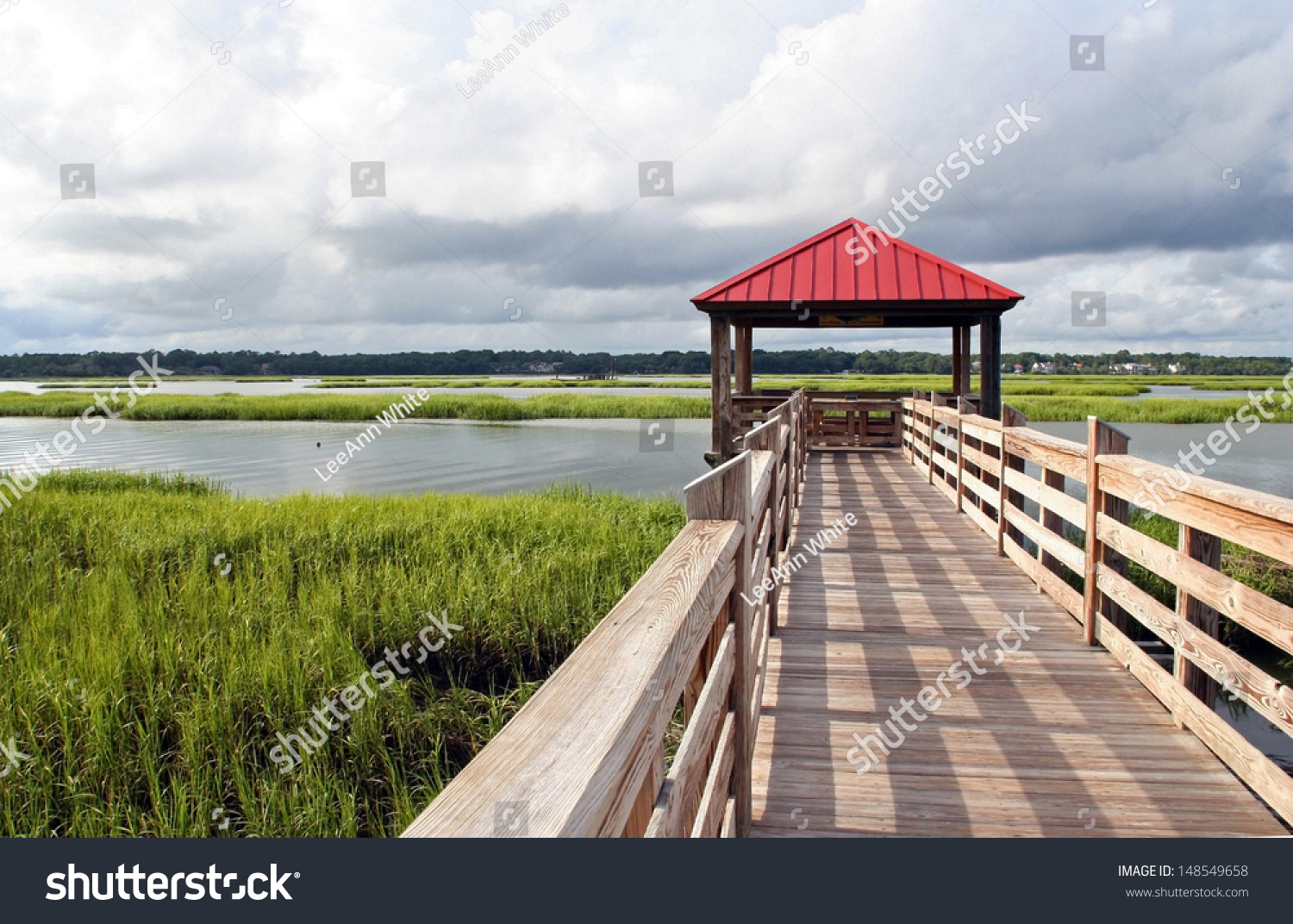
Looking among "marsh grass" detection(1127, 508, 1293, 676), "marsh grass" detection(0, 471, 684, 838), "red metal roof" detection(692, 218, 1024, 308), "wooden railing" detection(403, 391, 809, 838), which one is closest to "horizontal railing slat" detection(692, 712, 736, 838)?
"wooden railing" detection(403, 391, 809, 838)

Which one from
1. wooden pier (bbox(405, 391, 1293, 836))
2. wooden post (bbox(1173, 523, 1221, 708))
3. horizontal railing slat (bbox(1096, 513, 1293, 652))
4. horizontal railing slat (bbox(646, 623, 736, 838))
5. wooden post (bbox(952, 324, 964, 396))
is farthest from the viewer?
wooden post (bbox(952, 324, 964, 396))

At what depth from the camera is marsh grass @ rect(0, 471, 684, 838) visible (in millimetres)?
4852

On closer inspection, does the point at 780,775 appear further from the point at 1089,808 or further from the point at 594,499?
the point at 594,499

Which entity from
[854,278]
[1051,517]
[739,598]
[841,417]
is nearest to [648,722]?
[739,598]

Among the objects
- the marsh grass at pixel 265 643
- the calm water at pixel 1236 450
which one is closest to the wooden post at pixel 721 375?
the marsh grass at pixel 265 643

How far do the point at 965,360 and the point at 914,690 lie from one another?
14510 millimetres

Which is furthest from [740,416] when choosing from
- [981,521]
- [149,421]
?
[149,421]

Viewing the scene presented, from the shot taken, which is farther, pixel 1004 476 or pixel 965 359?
pixel 965 359

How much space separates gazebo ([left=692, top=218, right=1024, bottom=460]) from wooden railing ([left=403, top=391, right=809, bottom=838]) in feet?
41.6

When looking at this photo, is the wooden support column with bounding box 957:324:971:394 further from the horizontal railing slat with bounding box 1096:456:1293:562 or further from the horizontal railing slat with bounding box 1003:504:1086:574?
the horizontal railing slat with bounding box 1096:456:1293:562

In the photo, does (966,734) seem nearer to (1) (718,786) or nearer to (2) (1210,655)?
(2) (1210,655)

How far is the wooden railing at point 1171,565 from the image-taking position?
126 inches

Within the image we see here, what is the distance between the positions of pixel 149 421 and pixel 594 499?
4014 cm

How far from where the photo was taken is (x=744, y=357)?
62.3 ft
